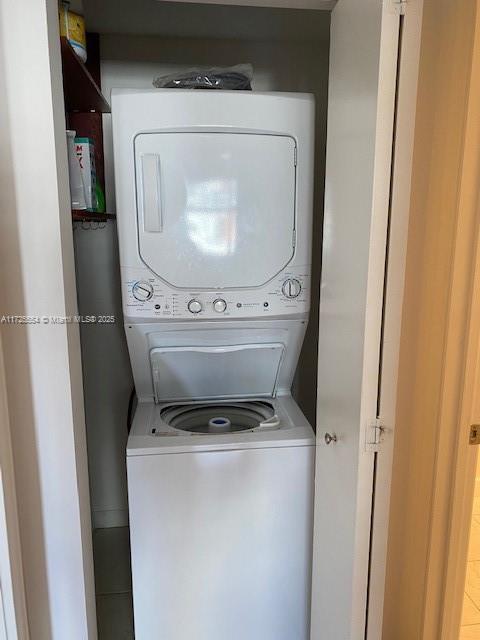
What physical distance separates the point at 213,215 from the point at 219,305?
1.02 ft

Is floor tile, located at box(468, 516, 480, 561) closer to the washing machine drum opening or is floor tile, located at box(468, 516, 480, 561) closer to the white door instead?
the white door

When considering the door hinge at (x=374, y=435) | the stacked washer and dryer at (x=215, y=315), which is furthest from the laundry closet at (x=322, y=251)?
the stacked washer and dryer at (x=215, y=315)

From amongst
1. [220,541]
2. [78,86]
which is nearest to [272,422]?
[220,541]

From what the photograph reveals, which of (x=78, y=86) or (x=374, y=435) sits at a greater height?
→ (x=78, y=86)

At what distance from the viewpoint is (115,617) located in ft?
6.44

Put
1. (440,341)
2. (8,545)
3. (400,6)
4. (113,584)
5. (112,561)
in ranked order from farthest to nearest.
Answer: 1. (112,561)
2. (113,584)
3. (8,545)
4. (440,341)
5. (400,6)

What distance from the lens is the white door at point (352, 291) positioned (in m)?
1.04

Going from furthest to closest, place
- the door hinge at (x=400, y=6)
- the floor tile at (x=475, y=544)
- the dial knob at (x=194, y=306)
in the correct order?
the floor tile at (x=475, y=544), the dial knob at (x=194, y=306), the door hinge at (x=400, y=6)

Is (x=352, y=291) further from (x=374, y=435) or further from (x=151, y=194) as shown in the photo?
(x=151, y=194)

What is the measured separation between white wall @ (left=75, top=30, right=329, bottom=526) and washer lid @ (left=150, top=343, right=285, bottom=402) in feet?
1.14

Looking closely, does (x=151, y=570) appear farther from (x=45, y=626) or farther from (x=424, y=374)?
(x=424, y=374)

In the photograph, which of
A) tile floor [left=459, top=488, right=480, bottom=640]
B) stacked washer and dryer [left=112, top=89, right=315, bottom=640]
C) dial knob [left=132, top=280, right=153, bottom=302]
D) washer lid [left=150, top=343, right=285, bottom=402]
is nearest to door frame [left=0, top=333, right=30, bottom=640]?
stacked washer and dryer [left=112, top=89, right=315, bottom=640]

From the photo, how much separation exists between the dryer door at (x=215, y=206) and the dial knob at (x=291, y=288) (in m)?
0.06

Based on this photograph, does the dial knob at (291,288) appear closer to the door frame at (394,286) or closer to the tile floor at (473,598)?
the door frame at (394,286)
